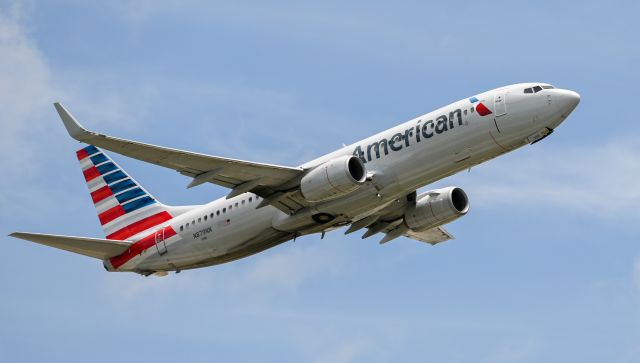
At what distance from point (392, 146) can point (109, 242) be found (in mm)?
15171

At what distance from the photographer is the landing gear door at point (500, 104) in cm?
4450

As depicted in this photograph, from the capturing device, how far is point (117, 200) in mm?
56562

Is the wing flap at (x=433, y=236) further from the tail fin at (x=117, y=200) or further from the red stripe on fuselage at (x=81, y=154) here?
the red stripe on fuselage at (x=81, y=154)

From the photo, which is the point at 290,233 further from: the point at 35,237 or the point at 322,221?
the point at 35,237

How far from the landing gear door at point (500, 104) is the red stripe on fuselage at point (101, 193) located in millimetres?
22385

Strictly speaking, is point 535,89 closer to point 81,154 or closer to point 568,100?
point 568,100

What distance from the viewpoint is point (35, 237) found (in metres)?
47.3

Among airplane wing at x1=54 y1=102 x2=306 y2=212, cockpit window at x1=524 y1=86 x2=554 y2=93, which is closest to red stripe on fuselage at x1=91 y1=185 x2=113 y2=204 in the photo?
airplane wing at x1=54 y1=102 x2=306 y2=212

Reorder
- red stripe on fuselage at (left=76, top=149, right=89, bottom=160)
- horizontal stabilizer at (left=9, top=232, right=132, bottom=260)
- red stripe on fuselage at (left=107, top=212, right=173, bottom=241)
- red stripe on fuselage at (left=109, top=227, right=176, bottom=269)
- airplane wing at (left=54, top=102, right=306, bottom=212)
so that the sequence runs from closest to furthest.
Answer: airplane wing at (left=54, top=102, right=306, bottom=212), horizontal stabilizer at (left=9, top=232, right=132, bottom=260), red stripe on fuselage at (left=109, top=227, right=176, bottom=269), red stripe on fuselage at (left=107, top=212, right=173, bottom=241), red stripe on fuselage at (left=76, top=149, right=89, bottom=160)

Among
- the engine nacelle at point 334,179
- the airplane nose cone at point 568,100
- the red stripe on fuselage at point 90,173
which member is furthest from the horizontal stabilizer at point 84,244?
the airplane nose cone at point 568,100

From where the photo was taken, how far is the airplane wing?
42719 mm

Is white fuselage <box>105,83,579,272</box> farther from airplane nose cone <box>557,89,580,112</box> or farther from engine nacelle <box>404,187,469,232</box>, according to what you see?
engine nacelle <box>404,187,469,232</box>

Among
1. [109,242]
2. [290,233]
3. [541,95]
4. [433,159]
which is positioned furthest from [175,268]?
[541,95]

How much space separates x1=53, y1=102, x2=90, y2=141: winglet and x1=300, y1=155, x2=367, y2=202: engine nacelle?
9.47 m
